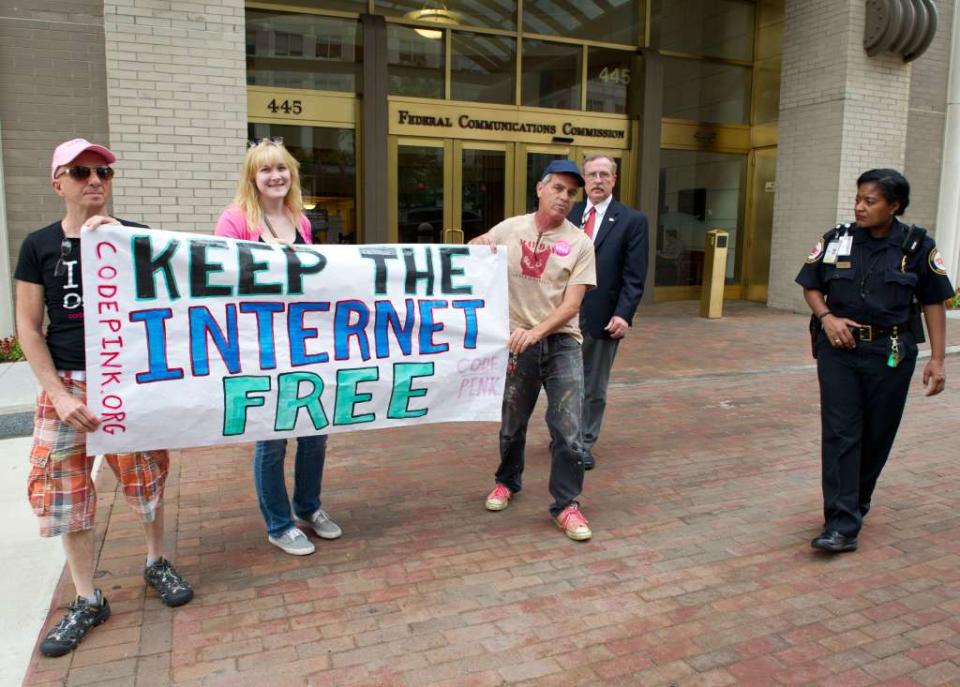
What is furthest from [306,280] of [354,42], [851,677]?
[354,42]

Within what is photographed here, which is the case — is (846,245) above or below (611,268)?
above

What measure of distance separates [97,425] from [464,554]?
6.12 ft

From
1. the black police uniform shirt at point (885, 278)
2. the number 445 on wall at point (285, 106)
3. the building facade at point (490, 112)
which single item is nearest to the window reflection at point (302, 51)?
the building facade at point (490, 112)

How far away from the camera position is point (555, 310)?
416 cm

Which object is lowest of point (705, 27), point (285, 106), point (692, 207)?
point (692, 207)

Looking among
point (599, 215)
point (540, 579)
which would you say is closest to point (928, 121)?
point (599, 215)

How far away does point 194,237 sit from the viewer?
3.48 m

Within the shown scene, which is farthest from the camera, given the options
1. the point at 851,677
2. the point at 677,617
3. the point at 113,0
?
the point at 113,0

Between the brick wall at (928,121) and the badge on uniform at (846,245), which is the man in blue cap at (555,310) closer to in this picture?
the badge on uniform at (846,245)

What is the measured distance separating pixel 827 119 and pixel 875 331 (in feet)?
32.8

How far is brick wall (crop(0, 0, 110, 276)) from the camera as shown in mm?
8008

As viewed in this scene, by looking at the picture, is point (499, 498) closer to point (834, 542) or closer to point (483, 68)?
point (834, 542)

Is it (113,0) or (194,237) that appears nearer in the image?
(194,237)

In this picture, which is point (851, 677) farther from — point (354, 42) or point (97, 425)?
point (354, 42)
